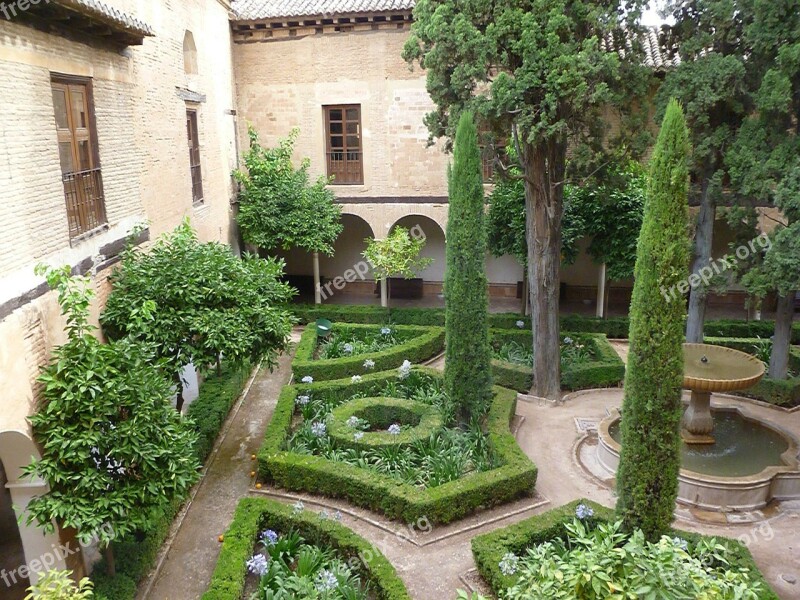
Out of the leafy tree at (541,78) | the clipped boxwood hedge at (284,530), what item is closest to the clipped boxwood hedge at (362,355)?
the leafy tree at (541,78)

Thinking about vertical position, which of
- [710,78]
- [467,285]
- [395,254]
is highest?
[710,78]

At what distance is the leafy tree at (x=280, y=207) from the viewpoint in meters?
17.2

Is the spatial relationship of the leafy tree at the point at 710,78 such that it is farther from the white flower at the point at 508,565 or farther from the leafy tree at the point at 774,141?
the white flower at the point at 508,565

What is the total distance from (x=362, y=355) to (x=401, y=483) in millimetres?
4932

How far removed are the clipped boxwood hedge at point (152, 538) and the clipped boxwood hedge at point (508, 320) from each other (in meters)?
5.35

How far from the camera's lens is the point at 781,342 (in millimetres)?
13266

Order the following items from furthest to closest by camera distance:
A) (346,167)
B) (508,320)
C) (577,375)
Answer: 1. (346,167)
2. (508,320)
3. (577,375)

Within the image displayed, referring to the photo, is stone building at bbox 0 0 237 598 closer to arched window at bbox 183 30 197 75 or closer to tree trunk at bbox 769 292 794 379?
arched window at bbox 183 30 197 75

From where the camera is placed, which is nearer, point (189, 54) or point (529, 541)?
point (529, 541)

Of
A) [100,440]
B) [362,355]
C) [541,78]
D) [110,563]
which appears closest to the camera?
[100,440]

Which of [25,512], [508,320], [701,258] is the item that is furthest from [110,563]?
[701,258]

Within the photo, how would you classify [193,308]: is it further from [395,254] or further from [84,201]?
[395,254]

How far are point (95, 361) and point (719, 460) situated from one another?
907 cm
